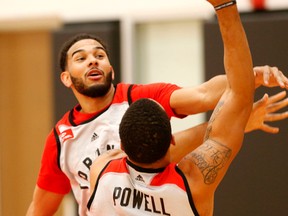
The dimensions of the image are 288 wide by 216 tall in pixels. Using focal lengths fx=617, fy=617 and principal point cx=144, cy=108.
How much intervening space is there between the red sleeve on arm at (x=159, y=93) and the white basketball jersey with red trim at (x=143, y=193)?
787 millimetres

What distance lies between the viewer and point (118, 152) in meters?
2.73

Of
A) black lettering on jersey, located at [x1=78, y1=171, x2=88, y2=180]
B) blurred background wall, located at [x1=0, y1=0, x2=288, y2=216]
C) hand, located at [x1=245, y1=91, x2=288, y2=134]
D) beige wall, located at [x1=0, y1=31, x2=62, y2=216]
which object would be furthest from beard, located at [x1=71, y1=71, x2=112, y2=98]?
beige wall, located at [x1=0, y1=31, x2=62, y2=216]

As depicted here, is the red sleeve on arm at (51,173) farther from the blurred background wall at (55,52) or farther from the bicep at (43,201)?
the blurred background wall at (55,52)

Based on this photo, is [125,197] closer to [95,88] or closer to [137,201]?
[137,201]

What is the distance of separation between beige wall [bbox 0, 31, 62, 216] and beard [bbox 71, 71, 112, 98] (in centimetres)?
358

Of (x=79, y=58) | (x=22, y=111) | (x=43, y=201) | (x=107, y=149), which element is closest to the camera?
(x=107, y=149)

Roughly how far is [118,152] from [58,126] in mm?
775

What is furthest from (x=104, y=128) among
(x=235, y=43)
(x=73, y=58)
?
(x=235, y=43)

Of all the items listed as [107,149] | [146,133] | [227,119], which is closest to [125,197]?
[146,133]

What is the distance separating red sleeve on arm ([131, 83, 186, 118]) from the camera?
10.6 ft

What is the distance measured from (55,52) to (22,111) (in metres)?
1.25

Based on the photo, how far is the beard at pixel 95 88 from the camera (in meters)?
3.29

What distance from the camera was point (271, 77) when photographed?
9.37 ft

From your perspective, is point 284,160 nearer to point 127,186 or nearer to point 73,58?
point 73,58
